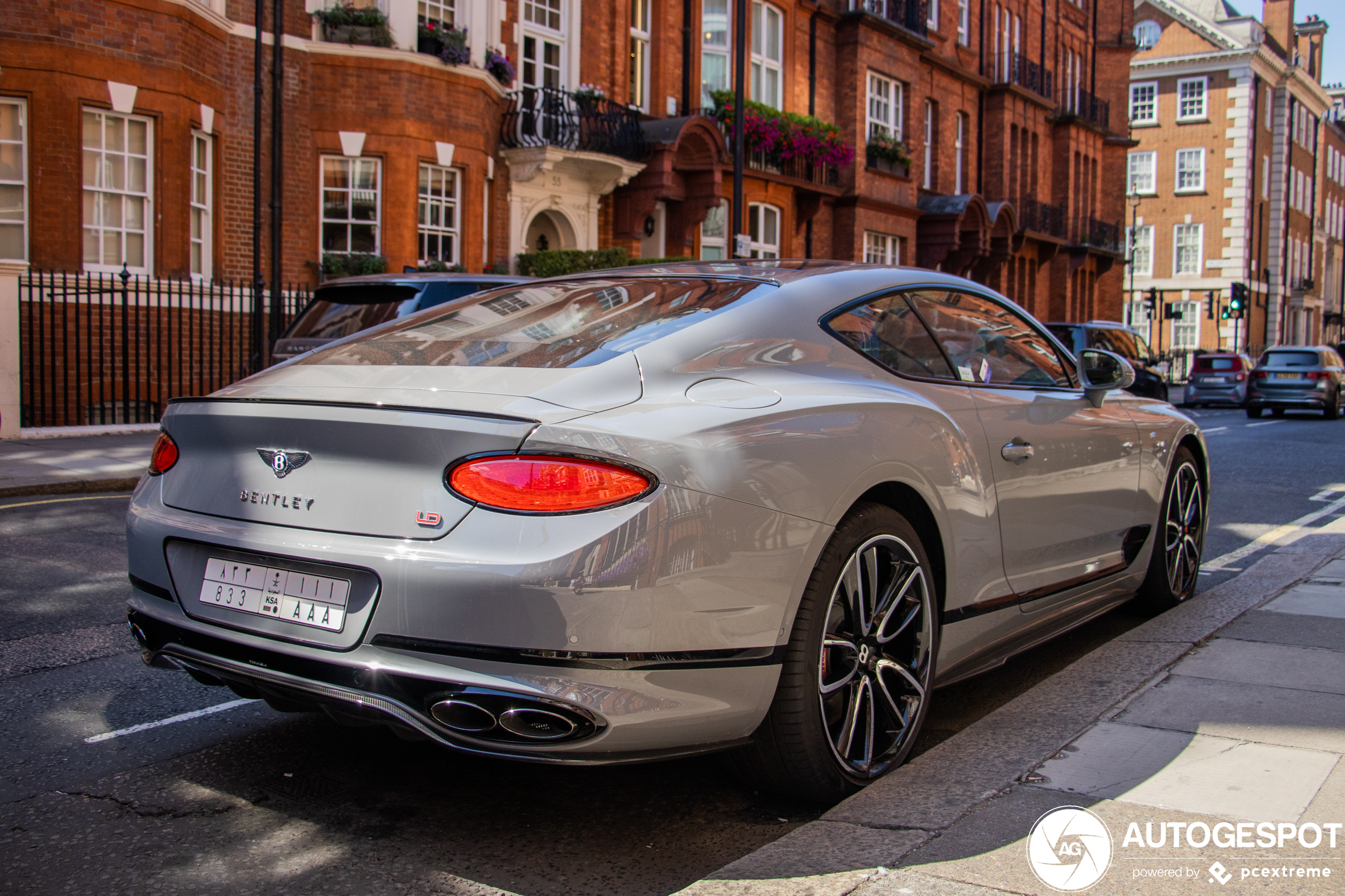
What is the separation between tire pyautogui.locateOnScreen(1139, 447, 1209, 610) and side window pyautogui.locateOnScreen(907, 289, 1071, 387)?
1.03 meters

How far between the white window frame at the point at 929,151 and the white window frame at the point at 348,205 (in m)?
18.2

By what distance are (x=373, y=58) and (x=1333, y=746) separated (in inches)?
655

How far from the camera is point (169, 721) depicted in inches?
154

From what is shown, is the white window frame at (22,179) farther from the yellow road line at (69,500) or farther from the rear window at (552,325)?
the rear window at (552,325)

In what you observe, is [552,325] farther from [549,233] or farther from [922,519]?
[549,233]

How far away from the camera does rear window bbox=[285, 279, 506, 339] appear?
30.5ft

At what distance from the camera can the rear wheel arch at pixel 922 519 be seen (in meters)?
3.38

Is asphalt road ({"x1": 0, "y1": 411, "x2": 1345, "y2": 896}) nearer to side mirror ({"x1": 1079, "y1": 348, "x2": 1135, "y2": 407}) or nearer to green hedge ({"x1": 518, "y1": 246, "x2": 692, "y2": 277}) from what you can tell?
side mirror ({"x1": 1079, "y1": 348, "x2": 1135, "y2": 407})

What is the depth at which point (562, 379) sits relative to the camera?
9.54 feet

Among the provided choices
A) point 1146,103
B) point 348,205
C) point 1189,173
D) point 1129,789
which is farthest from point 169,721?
point 1146,103

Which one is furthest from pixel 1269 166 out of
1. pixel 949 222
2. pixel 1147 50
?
pixel 949 222

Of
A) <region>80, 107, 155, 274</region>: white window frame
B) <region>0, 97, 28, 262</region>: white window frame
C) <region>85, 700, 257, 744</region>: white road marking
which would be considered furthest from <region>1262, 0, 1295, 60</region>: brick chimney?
<region>85, 700, 257, 744</region>: white road marking

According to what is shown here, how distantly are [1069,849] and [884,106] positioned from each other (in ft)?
93.4

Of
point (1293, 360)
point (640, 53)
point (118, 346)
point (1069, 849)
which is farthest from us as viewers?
point (1293, 360)
